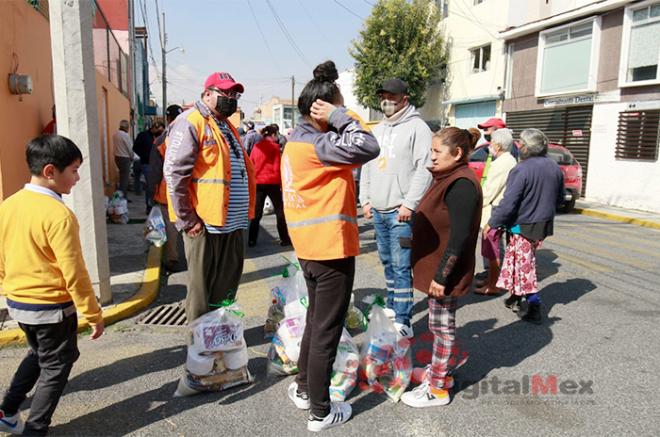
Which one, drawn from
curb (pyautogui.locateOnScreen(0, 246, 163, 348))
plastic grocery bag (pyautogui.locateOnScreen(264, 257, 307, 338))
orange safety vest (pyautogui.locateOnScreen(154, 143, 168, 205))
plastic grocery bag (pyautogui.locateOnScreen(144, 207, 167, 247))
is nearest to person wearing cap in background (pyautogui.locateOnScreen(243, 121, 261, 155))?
orange safety vest (pyautogui.locateOnScreen(154, 143, 168, 205))

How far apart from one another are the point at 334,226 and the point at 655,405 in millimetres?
2418

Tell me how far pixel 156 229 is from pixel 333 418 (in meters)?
4.04

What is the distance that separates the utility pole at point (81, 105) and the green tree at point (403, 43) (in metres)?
19.2

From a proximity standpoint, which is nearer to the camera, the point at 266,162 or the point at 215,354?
the point at 215,354

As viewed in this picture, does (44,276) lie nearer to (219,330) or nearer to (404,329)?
(219,330)

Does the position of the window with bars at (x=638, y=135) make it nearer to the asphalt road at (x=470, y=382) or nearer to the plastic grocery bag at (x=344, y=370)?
the asphalt road at (x=470, y=382)

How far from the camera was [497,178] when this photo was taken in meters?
5.16

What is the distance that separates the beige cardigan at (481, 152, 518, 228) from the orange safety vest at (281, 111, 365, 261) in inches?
114

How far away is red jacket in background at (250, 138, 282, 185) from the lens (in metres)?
7.42

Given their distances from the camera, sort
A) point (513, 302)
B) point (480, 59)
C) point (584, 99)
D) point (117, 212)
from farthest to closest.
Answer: point (480, 59), point (584, 99), point (117, 212), point (513, 302)

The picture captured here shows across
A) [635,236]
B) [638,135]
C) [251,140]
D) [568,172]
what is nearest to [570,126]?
[638,135]

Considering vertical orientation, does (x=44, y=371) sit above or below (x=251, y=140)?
below

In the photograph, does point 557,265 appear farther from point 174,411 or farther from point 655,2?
point 655,2

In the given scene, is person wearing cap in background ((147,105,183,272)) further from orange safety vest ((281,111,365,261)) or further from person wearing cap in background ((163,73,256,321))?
orange safety vest ((281,111,365,261))
